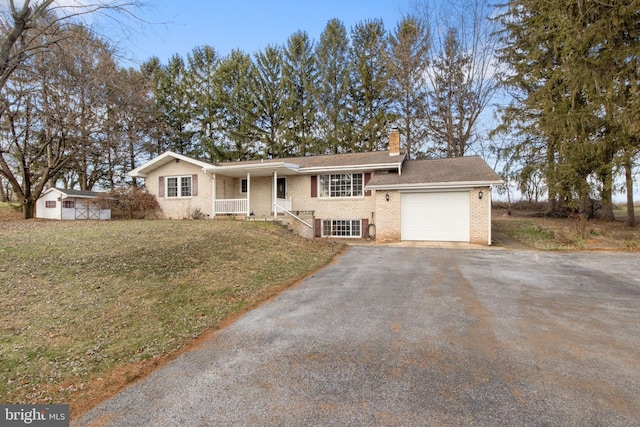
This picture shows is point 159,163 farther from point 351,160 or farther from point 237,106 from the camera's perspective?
point 237,106

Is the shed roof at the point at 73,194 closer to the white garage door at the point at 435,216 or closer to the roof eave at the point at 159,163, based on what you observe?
the roof eave at the point at 159,163

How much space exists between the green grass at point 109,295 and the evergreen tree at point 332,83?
1861 centimetres

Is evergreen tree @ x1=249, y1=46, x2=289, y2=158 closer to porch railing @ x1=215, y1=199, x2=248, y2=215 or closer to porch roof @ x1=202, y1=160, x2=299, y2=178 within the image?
porch roof @ x1=202, y1=160, x2=299, y2=178

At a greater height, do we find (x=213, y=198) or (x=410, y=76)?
(x=410, y=76)

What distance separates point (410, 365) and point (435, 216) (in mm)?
11108

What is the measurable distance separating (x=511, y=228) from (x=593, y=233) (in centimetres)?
301

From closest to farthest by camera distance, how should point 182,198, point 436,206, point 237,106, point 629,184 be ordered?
point 436,206, point 629,184, point 182,198, point 237,106

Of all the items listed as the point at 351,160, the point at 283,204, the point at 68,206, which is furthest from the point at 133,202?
the point at 351,160

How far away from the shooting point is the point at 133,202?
1789 centimetres

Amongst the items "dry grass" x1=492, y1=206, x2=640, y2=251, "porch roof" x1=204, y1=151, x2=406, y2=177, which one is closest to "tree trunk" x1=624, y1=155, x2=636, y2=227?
"dry grass" x1=492, y1=206, x2=640, y2=251

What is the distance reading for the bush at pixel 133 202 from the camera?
707 inches

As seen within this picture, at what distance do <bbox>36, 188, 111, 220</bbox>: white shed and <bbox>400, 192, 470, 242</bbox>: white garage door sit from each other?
761 inches

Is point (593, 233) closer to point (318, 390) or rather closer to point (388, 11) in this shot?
point (318, 390)

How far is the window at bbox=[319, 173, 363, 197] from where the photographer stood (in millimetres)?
15734
